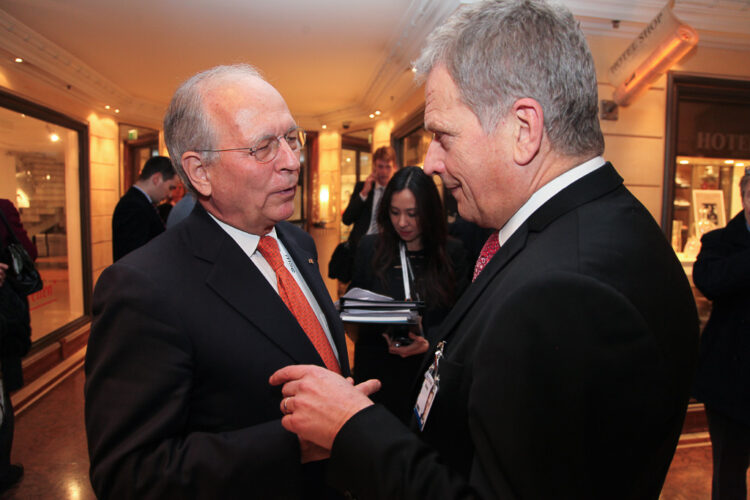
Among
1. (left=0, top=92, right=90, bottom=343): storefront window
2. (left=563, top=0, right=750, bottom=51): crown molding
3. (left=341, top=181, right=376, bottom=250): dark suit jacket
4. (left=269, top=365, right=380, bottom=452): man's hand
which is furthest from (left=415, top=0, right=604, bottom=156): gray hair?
(left=0, top=92, right=90, bottom=343): storefront window

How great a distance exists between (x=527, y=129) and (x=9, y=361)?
3192 millimetres

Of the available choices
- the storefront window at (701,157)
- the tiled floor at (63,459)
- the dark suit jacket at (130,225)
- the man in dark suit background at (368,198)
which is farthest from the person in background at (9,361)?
the storefront window at (701,157)

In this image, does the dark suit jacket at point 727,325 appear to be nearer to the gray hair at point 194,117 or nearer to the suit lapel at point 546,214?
the suit lapel at point 546,214

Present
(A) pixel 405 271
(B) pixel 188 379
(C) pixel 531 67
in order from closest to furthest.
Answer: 1. (C) pixel 531 67
2. (B) pixel 188 379
3. (A) pixel 405 271

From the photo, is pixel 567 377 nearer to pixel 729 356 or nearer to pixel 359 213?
pixel 729 356

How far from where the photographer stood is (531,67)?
2.54 ft

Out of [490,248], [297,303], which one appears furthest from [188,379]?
[490,248]

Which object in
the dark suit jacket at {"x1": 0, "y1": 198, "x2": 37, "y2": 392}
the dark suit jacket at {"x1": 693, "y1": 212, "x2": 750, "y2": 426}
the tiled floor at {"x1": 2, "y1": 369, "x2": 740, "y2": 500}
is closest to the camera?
the dark suit jacket at {"x1": 693, "y1": 212, "x2": 750, "y2": 426}

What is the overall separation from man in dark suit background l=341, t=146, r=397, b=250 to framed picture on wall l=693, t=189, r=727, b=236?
261cm

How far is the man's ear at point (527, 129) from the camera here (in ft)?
2.56

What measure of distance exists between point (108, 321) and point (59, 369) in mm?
4694

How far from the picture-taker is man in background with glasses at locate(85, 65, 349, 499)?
0.88m

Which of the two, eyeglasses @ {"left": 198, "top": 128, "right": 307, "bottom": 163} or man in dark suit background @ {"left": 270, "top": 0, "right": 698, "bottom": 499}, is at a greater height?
eyeglasses @ {"left": 198, "top": 128, "right": 307, "bottom": 163}

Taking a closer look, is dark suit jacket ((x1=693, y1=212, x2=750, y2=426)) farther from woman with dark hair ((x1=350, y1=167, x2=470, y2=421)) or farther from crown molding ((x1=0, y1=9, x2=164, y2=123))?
crown molding ((x1=0, y1=9, x2=164, y2=123))
